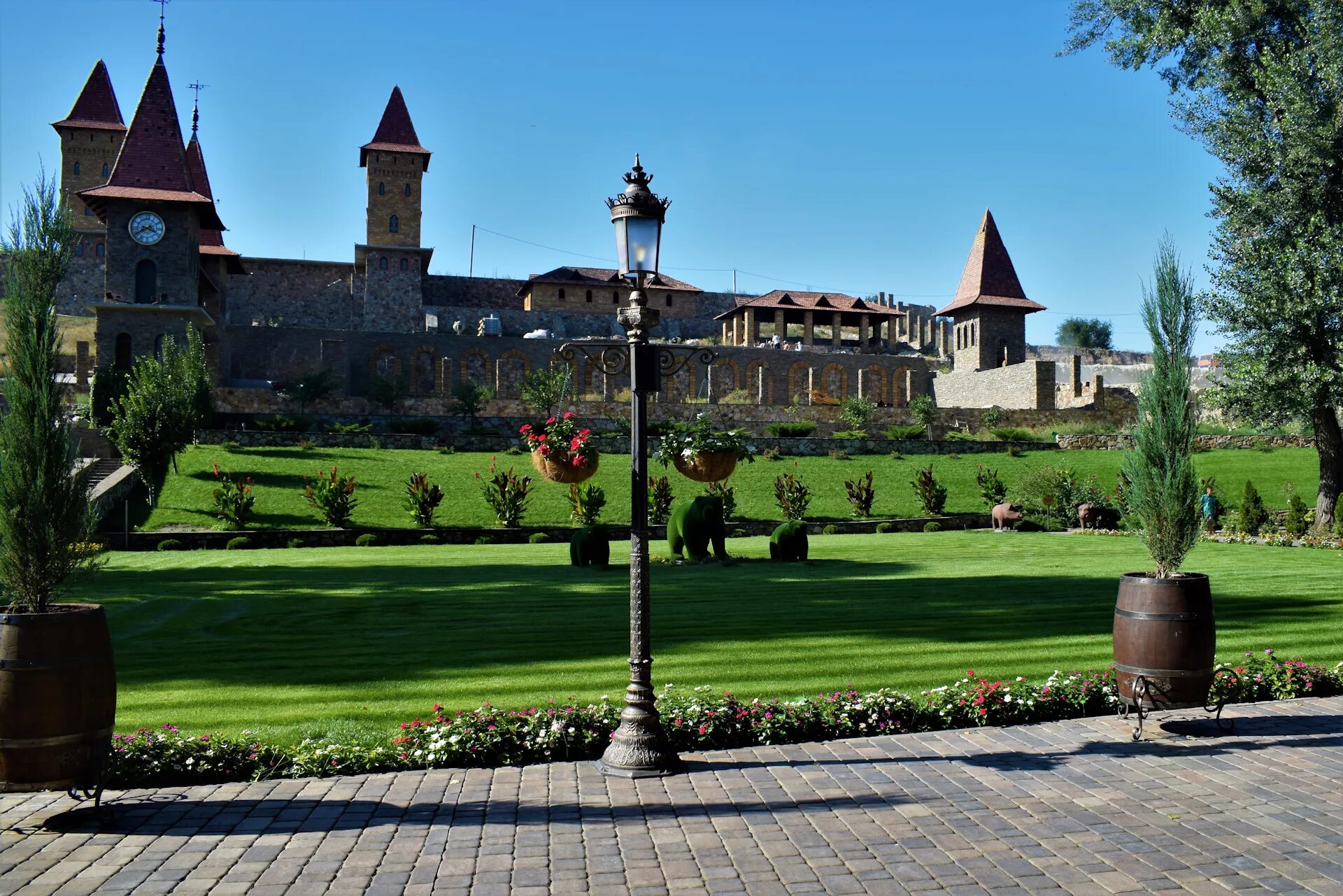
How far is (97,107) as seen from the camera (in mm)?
50375

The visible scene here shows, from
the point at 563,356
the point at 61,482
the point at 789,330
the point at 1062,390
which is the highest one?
the point at 789,330

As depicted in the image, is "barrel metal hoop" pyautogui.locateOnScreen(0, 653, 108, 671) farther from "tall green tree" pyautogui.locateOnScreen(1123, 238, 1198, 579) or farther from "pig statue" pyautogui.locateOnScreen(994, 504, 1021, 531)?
"pig statue" pyautogui.locateOnScreen(994, 504, 1021, 531)

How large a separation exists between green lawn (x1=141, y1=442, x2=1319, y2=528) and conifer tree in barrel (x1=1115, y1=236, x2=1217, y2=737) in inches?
627

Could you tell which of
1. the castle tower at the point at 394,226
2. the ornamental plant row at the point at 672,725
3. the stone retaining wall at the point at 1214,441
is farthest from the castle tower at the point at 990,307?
the ornamental plant row at the point at 672,725

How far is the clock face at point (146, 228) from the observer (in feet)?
108

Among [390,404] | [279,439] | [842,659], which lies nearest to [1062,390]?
[390,404]

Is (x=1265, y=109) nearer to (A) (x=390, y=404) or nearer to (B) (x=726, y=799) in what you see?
(B) (x=726, y=799)

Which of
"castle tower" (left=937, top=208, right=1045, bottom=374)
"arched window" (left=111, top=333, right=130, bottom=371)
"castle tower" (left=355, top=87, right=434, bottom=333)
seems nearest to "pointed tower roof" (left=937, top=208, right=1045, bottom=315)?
"castle tower" (left=937, top=208, right=1045, bottom=374)

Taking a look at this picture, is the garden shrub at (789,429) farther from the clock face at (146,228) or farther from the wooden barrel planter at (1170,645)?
the wooden barrel planter at (1170,645)

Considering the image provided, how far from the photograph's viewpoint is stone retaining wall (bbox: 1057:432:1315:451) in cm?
3119

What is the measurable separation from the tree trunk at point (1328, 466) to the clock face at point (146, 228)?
31.7 meters

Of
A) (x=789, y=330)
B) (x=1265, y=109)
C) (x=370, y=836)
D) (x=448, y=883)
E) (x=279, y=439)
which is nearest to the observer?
(x=448, y=883)

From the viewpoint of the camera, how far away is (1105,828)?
4.12 meters

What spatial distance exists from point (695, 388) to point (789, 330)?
10.4 meters
